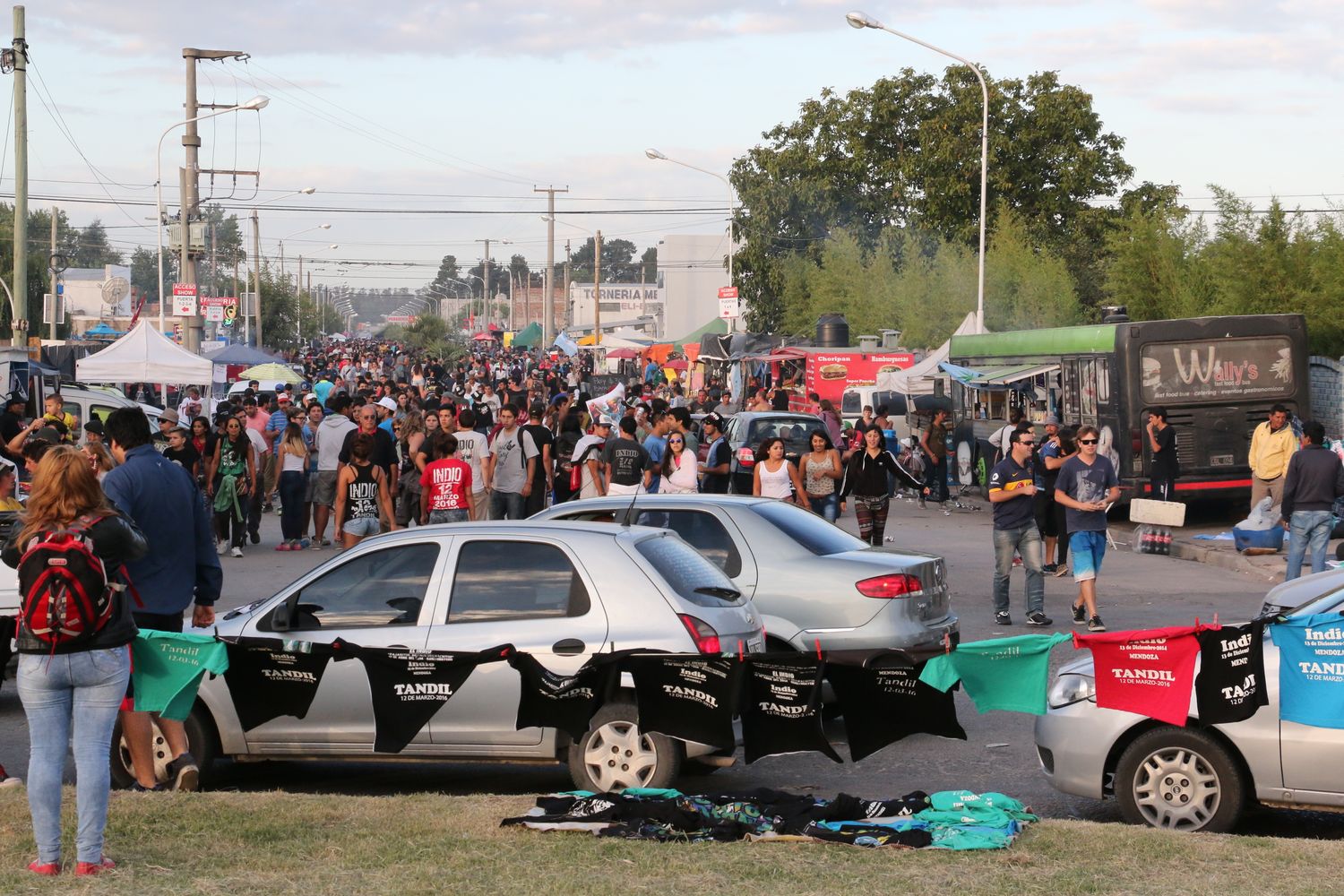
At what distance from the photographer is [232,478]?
18.2 meters

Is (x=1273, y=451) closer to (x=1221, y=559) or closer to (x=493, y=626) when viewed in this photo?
(x=1221, y=559)

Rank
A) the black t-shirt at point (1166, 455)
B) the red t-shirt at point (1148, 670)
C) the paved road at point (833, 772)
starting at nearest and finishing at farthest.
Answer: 1. the red t-shirt at point (1148, 670)
2. the paved road at point (833, 772)
3. the black t-shirt at point (1166, 455)

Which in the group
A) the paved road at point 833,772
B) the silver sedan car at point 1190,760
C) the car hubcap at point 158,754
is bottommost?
the paved road at point 833,772

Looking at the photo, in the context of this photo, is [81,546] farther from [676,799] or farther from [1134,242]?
[1134,242]

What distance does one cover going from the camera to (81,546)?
5863 millimetres

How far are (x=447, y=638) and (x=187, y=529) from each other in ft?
4.71

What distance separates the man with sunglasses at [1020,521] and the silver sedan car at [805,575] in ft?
9.11

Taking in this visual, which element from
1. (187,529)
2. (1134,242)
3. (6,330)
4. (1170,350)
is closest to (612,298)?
(6,330)

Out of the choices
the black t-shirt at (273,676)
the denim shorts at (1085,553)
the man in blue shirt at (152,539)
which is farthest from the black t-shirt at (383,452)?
the black t-shirt at (273,676)

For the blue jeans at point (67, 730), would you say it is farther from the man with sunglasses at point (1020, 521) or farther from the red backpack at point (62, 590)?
the man with sunglasses at point (1020, 521)

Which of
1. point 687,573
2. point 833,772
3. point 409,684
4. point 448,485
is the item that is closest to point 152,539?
point 409,684

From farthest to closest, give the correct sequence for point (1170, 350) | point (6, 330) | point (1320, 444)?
point (6, 330) < point (1170, 350) < point (1320, 444)

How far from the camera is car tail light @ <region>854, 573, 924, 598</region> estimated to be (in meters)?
9.88

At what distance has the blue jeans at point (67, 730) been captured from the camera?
5.85m
